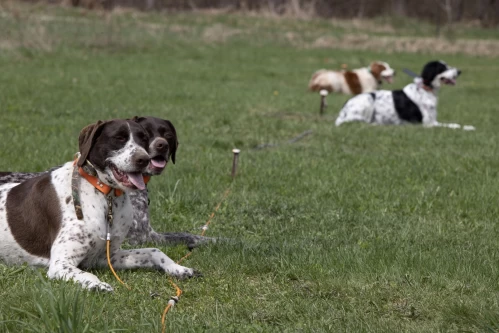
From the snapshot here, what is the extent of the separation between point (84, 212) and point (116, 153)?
49 centimetres

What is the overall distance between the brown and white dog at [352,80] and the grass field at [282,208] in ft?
2.40

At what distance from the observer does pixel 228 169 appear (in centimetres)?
959

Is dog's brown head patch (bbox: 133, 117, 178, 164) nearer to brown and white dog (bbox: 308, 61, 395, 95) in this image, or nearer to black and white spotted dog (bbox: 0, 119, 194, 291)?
black and white spotted dog (bbox: 0, 119, 194, 291)

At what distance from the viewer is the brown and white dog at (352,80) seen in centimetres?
2033

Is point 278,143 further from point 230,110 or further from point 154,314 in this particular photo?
point 154,314

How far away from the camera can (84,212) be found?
18.0ft

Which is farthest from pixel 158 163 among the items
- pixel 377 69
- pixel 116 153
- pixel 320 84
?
pixel 377 69

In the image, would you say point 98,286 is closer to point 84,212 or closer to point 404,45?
point 84,212

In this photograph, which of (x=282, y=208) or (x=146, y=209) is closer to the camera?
(x=146, y=209)

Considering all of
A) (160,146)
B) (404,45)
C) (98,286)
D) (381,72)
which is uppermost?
(160,146)

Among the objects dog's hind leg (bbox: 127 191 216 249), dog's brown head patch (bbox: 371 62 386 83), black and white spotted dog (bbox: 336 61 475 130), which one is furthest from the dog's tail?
dog's hind leg (bbox: 127 191 216 249)

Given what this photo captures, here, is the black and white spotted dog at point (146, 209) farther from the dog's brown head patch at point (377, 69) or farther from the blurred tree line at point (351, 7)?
the blurred tree line at point (351, 7)

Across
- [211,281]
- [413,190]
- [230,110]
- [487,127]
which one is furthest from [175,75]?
[211,281]

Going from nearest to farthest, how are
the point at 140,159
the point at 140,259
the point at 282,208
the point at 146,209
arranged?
the point at 140,159
the point at 140,259
the point at 146,209
the point at 282,208
